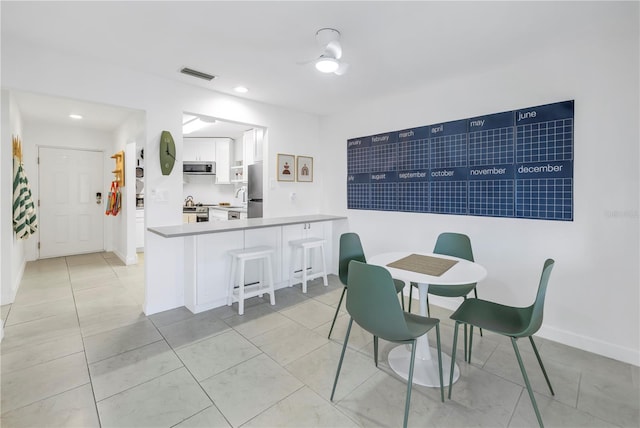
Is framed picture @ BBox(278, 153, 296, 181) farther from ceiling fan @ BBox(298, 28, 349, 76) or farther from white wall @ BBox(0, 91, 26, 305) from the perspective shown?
white wall @ BBox(0, 91, 26, 305)

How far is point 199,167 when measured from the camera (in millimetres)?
6242

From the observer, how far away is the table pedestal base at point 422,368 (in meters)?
2.03

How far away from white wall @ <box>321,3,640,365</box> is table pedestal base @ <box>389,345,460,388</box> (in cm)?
110

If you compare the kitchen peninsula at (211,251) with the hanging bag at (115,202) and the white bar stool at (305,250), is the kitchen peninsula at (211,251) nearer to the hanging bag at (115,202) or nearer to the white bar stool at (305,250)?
the white bar stool at (305,250)

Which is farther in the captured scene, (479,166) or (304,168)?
(304,168)

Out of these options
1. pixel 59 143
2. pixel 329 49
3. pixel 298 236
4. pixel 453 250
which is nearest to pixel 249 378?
pixel 453 250

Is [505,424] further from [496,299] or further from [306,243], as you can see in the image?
[306,243]

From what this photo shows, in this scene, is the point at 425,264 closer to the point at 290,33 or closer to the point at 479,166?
the point at 479,166

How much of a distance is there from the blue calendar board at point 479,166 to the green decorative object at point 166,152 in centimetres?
229

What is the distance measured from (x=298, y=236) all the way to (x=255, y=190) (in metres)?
1.08

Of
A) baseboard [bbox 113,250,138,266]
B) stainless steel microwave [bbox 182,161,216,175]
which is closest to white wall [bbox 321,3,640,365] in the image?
stainless steel microwave [bbox 182,161,216,175]

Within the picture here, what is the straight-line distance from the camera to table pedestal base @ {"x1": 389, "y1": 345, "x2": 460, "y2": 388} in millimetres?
2033

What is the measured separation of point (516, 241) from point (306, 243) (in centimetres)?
227

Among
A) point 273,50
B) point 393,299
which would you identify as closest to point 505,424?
point 393,299
